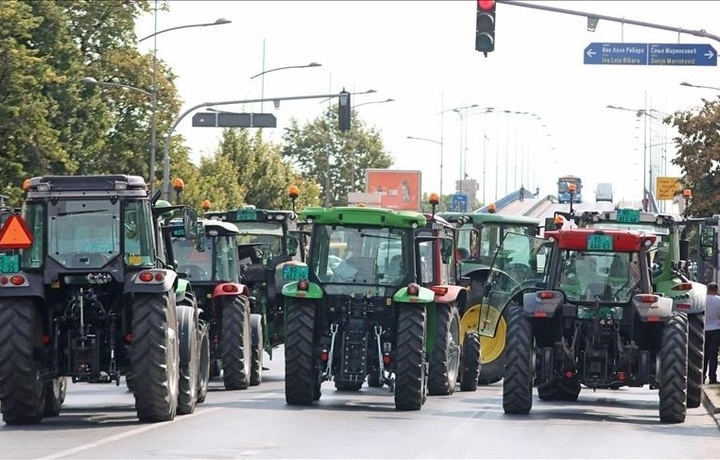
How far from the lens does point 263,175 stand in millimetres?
91312

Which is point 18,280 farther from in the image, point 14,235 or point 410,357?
point 410,357

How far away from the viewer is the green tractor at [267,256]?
99.6 feet

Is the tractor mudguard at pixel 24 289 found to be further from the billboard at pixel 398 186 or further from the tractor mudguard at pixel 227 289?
the billboard at pixel 398 186

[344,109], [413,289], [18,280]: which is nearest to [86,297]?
[18,280]

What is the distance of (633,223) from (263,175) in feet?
207

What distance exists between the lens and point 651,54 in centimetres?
4397

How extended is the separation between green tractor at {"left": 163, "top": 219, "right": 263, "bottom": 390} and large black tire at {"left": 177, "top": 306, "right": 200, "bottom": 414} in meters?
3.99

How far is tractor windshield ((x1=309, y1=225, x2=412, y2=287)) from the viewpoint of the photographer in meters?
24.2

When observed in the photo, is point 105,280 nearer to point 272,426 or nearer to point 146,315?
point 146,315

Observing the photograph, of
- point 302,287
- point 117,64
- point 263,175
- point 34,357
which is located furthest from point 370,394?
point 263,175

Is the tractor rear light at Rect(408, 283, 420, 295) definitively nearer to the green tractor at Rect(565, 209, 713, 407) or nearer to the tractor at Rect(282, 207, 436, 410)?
the tractor at Rect(282, 207, 436, 410)

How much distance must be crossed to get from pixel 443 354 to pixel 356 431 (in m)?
5.89

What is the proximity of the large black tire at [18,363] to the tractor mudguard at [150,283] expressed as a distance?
3.53 feet

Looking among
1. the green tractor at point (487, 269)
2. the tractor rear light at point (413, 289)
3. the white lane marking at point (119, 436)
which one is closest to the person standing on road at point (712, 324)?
the green tractor at point (487, 269)
